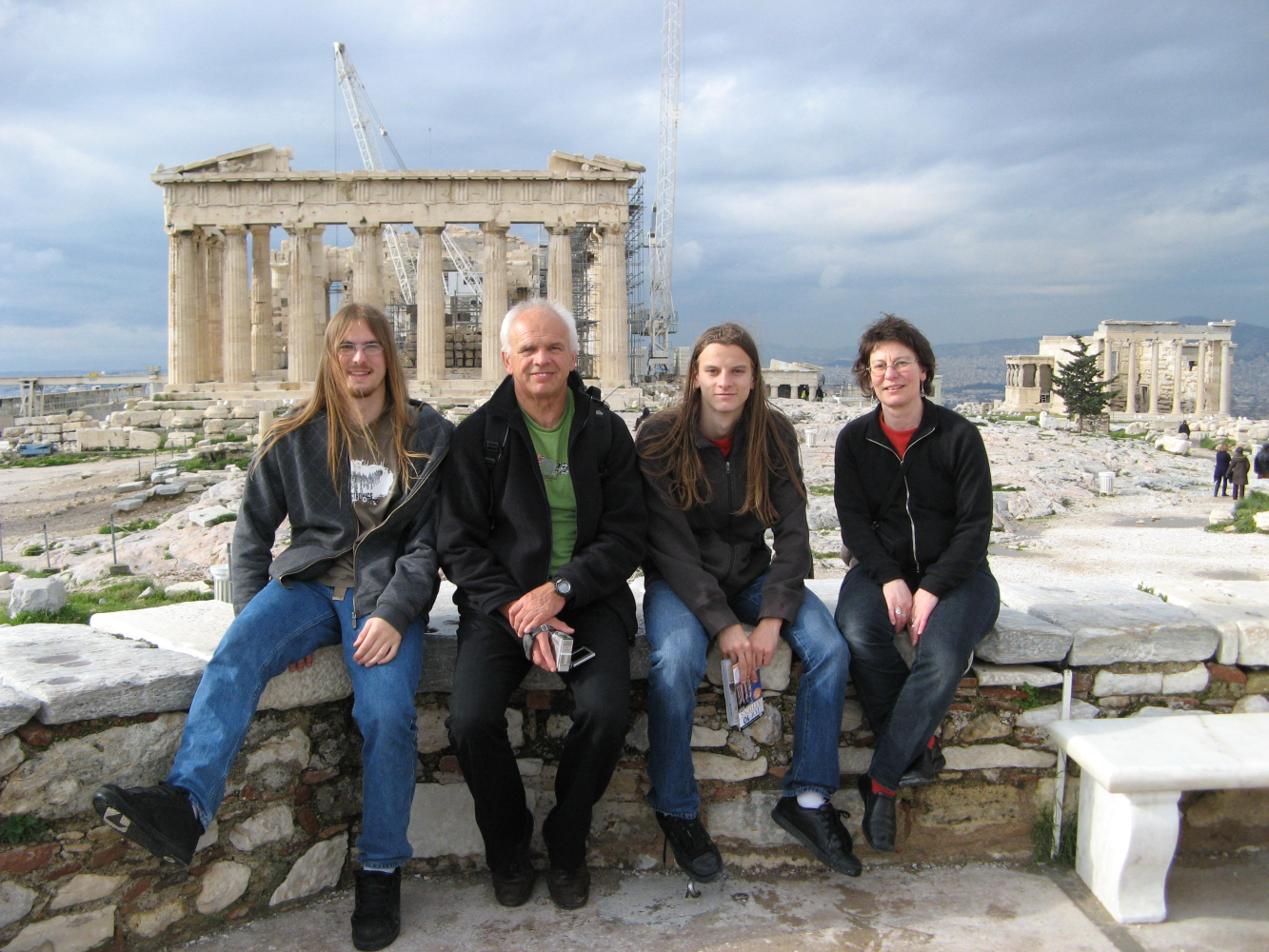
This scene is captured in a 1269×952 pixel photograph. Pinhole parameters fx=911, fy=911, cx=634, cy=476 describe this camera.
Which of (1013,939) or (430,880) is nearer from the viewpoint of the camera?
(1013,939)

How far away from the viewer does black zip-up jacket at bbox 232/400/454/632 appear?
3387mm

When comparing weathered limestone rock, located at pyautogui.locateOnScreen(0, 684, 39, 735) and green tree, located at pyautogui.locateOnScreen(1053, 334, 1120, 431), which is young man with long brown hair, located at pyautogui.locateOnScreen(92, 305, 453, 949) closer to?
weathered limestone rock, located at pyautogui.locateOnScreen(0, 684, 39, 735)

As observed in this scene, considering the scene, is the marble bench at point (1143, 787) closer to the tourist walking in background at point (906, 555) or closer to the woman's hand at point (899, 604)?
the tourist walking in background at point (906, 555)

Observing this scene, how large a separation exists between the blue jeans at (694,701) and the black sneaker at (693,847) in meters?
0.04

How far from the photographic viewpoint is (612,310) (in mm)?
31781

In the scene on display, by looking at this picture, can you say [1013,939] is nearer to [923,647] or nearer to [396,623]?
[923,647]

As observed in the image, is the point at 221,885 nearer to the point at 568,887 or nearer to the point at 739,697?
the point at 568,887

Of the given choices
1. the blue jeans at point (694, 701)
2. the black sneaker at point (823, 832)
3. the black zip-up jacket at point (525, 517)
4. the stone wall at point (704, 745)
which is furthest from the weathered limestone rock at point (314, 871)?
the black sneaker at point (823, 832)

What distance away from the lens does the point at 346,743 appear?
11.2 ft

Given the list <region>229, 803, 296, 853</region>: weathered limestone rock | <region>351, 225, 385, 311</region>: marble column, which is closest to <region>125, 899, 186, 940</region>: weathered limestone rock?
<region>229, 803, 296, 853</region>: weathered limestone rock

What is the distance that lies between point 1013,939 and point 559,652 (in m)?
1.76

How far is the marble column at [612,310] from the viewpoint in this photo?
103ft

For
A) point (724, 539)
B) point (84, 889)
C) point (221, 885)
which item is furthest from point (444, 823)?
point (724, 539)

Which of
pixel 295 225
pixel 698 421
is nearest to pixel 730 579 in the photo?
pixel 698 421
